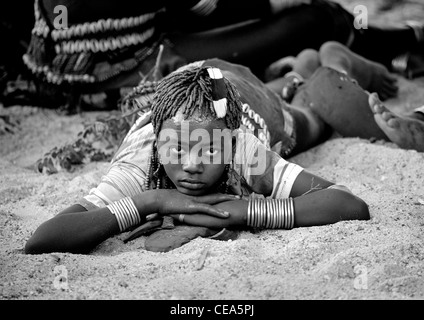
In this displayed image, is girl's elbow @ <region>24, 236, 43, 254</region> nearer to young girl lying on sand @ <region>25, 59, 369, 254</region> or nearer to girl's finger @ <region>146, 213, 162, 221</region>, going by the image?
young girl lying on sand @ <region>25, 59, 369, 254</region>

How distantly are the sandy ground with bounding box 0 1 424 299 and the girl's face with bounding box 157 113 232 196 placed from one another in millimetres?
228

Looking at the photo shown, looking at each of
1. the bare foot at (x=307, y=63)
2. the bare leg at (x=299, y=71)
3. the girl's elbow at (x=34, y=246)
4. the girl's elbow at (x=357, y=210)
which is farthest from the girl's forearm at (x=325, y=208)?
the bare foot at (x=307, y=63)

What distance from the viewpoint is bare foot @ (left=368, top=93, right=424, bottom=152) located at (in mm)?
3574

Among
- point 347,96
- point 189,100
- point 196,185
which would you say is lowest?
point 347,96

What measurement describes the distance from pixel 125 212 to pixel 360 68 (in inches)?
88.2

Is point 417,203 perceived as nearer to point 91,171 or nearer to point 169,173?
point 169,173

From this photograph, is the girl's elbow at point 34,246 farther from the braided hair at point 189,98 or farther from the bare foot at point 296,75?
the bare foot at point 296,75

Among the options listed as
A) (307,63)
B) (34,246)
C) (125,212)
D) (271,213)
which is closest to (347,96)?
(307,63)

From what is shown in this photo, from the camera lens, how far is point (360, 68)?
432cm

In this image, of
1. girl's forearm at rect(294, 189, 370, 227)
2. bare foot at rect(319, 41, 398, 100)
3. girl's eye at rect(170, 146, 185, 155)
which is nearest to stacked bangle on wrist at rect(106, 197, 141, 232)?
girl's eye at rect(170, 146, 185, 155)

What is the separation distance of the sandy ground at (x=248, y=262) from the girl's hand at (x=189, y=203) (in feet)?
0.41

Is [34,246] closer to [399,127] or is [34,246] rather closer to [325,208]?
[325,208]

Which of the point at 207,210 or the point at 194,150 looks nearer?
the point at 194,150

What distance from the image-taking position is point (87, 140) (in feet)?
12.8
